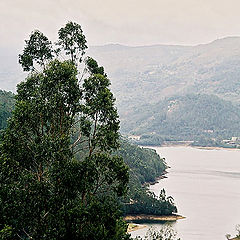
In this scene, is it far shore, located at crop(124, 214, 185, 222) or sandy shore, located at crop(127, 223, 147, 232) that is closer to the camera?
sandy shore, located at crop(127, 223, 147, 232)

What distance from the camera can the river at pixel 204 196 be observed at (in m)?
54.8

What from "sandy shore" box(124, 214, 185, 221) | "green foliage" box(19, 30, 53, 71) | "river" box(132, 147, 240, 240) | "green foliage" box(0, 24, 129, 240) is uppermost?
"green foliage" box(19, 30, 53, 71)

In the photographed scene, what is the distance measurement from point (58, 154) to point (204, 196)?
217 feet

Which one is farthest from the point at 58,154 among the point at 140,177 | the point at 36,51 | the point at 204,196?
the point at 140,177

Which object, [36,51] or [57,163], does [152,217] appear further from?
[57,163]

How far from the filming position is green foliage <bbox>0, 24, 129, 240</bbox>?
13734mm

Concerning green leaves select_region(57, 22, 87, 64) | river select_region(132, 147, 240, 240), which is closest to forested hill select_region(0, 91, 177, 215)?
river select_region(132, 147, 240, 240)

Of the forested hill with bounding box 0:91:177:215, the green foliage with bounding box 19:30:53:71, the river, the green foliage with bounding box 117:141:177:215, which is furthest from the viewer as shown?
the green foliage with bounding box 117:141:177:215

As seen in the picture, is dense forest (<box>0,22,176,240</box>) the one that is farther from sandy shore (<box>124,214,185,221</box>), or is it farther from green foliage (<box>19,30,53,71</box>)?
sandy shore (<box>124,214,185,221</box>)

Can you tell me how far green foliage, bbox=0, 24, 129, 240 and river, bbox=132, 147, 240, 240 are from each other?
37075 mm

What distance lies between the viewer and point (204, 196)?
253ft

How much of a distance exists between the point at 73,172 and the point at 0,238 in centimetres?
263

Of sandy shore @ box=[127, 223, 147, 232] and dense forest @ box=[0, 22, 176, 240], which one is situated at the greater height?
dense forest @ box=[0, 22, 176, 240]

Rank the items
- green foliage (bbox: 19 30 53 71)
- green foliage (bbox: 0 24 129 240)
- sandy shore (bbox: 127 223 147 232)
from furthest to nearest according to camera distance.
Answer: sandy shore (bbox: 127 223 147 232)
green foliage (bbox: 19 30 53 71)
green foliage (bbox: 0 24 129 240)
